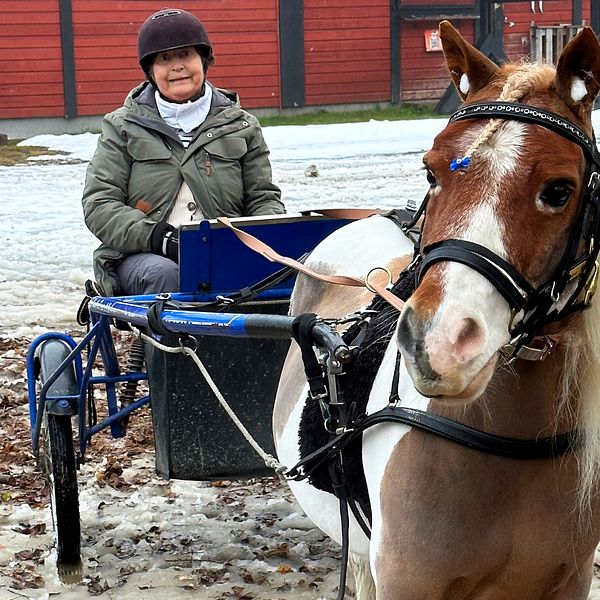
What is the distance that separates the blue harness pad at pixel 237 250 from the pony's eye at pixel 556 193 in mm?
1926

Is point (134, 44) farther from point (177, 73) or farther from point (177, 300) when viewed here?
point (177, 300)

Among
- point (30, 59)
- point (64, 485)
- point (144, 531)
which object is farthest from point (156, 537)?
point (30, 59)

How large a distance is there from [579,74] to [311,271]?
1.09m

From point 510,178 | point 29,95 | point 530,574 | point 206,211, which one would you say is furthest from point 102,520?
point 29,95

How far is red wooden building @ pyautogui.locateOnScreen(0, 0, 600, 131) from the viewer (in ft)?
57.3

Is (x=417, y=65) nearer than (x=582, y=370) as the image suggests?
No

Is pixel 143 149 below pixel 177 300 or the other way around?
the other way around

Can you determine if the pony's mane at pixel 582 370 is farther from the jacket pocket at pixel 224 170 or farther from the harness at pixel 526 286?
the jacket pocket at pixel 224 170

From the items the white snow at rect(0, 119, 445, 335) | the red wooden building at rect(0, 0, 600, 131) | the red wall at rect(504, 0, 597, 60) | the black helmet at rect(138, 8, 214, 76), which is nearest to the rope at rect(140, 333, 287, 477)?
the black helmet at rect(138, 8, 214, 76)

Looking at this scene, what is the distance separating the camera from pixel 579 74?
2.03 meters

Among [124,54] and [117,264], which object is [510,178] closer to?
[117,264]

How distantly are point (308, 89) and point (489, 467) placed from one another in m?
17.4

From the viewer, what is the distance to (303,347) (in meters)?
2.64

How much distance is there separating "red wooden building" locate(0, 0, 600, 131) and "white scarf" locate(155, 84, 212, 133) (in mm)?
13871
